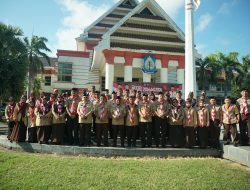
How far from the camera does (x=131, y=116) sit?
8.64 metres

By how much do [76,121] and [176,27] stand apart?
616 inches

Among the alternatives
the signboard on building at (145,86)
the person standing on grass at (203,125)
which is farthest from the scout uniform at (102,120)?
the signboard on building at (145,86)

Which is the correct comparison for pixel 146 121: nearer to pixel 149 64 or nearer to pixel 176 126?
pixel 176 126

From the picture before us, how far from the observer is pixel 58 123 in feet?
28.8

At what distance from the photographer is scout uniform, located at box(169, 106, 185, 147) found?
8711 mm

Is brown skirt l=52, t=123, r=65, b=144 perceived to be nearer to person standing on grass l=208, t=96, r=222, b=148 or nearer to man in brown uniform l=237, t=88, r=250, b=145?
person standing on grass l=208, t=96, r=222, b=148

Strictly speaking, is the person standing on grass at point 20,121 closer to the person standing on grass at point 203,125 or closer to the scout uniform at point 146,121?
the scout uniform at point 146,121

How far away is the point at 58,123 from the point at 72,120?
506mm

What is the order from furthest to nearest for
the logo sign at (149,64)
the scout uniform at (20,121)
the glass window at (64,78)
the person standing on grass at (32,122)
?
the glass window at (64,78) → the logo sign at (149,64) → the scout uniform at (20,121) → the person standing on grass at (32,122)

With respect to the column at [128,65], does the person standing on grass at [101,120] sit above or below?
below

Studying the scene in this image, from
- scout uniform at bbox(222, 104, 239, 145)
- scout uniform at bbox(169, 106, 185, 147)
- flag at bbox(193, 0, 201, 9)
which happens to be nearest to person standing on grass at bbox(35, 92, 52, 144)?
scout uniform at bbox(169, 106, 185, 147)

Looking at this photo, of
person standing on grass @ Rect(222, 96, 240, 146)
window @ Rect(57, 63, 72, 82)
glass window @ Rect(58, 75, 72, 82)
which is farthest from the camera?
glass window @ Rect(58, 75, 72, 82)

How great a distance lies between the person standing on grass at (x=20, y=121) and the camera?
9281 mm

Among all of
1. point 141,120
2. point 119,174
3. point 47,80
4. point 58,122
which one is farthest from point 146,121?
point 47,80
